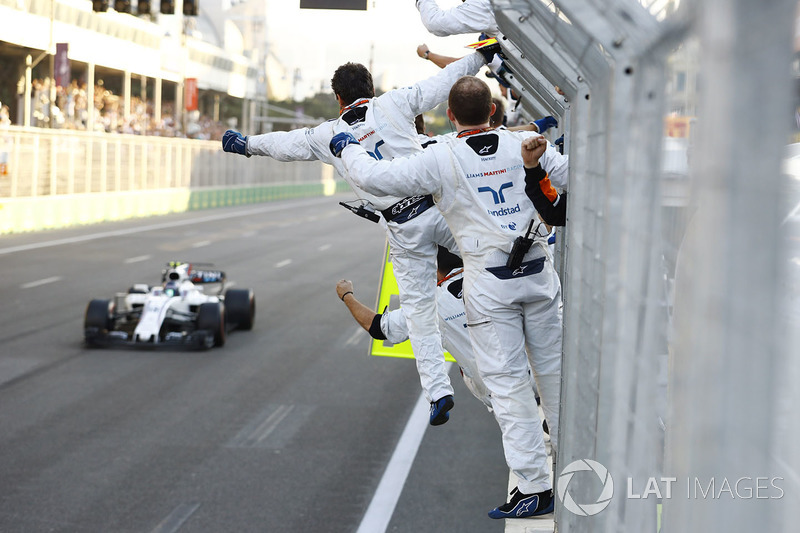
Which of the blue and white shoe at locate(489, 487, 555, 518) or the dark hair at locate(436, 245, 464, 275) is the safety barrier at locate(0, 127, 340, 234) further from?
the blue and white shoe at locate(489, 487, 555, 518)

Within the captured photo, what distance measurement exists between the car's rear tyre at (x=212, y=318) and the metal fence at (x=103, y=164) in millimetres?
16318

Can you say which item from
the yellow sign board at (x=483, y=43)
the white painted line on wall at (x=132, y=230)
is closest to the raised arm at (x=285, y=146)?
the yellow sign board at (x=483, y=43)

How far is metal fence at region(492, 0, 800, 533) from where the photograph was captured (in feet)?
4.58

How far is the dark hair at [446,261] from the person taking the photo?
6.41 meters

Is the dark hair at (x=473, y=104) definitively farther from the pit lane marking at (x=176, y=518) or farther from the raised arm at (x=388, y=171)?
the pit lane marking at (x=176, y=518)

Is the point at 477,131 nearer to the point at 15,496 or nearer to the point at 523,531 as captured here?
the point at 523,531

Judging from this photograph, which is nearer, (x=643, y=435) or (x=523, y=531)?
(x=643, y=435)

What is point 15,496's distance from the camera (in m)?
7.14

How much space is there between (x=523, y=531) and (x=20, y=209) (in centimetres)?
2509

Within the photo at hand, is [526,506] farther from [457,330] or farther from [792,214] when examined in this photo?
[792,214]

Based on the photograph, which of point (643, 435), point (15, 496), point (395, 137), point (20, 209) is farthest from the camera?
point (20, 209)

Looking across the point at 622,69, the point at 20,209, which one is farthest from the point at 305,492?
the point at 20,209

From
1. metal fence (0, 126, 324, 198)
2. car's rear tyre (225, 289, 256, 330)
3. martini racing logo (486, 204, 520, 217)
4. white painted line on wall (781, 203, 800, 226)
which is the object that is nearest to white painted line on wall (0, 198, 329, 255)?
metal fence (0, 126, 324, 198)

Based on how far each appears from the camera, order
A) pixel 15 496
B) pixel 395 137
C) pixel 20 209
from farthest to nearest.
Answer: pixel 20 209 → pixel 15 496 → pixel 395 137
